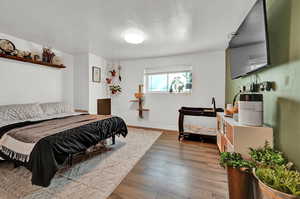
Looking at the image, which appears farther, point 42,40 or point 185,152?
point 42,40

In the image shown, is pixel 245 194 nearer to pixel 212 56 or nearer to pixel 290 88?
pixel 290 88

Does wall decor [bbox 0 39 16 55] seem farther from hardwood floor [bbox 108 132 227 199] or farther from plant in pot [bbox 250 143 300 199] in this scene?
plant in pot [bbox 250 143 300 199]

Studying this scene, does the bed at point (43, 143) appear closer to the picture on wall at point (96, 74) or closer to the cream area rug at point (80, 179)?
the cream area rug at point (80, 179)

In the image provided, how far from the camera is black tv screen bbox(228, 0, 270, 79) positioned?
1279mm

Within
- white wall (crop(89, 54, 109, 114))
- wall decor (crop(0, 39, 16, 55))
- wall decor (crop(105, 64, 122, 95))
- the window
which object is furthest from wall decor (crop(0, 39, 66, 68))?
the window

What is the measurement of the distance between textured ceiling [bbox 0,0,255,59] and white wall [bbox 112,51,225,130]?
619 millimetres

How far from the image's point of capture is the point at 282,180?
822 millimetres

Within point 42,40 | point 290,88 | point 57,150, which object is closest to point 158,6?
point 290,88

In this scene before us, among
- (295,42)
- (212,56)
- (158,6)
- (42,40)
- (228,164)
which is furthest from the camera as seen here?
(212,56)

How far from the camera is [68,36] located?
285 cm

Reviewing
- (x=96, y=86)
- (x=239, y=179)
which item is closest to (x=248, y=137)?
(x=239, y=179)

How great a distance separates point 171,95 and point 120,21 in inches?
104

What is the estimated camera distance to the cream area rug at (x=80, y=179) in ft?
4.83

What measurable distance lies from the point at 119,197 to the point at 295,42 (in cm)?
222
